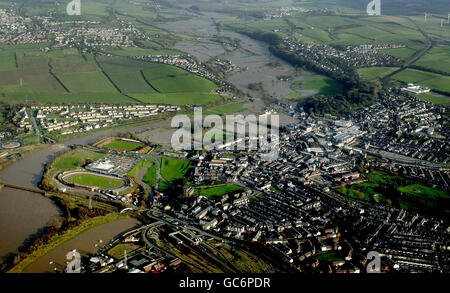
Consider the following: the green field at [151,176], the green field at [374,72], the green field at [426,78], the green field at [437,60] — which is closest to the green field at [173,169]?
the green field at [151,176]

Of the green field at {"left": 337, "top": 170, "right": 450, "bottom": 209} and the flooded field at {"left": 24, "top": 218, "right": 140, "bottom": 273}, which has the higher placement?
the green field at {"left": 337, "top": 170, "right": 450, "bottom": 209}

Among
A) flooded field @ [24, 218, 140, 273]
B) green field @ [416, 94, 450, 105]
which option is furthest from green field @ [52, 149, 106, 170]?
green field @ [416, 94, 450, 105]

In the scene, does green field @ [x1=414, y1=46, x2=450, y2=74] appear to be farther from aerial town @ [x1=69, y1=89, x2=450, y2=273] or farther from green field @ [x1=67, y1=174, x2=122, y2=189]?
green field @ [x1=67, y1=174, x2=122, y2=189]

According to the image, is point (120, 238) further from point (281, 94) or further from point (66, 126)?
point (281, 94)

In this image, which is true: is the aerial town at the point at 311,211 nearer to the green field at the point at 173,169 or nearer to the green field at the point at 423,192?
the green field at the point at 423,192

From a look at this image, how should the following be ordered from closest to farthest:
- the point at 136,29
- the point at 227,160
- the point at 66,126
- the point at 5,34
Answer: the point at 227,160
the point at 66,126
the point at 5,34
the point at 136,29

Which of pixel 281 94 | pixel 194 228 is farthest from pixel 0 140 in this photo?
pixel 281 94

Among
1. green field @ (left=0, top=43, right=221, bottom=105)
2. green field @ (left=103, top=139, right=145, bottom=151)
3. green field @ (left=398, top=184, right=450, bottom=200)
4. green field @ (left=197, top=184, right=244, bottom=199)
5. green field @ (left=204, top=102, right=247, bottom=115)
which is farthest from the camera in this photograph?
green field @ (left=0, top=43, right=221, bottom=105)
